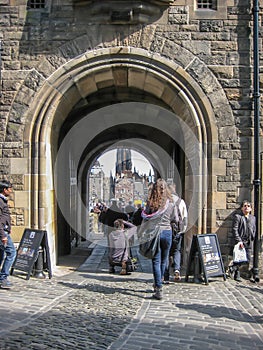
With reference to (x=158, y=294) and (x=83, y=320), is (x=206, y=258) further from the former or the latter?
(x=83, y=320)

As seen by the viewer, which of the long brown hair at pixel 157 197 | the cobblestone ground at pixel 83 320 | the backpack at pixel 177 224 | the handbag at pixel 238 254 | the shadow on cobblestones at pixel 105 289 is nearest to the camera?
the cobblestone ground at pixel 83 320

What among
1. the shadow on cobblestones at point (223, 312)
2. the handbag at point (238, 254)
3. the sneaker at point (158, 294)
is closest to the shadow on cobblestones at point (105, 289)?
the sneaker at point (158, 294)

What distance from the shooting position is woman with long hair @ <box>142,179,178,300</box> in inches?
244

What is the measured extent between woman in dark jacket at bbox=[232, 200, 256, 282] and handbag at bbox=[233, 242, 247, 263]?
8cm

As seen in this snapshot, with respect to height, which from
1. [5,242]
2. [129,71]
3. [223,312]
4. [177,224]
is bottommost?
[223,312]

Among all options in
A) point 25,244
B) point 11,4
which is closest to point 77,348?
point 25,244

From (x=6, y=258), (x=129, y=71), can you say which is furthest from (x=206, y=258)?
(x=129, y=71)

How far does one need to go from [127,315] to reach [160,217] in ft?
4.75

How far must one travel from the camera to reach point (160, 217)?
6.23m

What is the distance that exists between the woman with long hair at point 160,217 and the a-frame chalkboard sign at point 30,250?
2105 millimetres

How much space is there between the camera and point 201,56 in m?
8.17

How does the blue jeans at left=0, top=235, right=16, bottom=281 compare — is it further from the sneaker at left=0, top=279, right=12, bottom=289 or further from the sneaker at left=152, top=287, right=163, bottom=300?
the sneaker at left=152, top=287, right=163, bottom=300

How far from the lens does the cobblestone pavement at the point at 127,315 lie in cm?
435

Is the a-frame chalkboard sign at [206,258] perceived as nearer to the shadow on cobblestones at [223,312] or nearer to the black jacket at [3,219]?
the shadow on cobblestones at [223,312]
